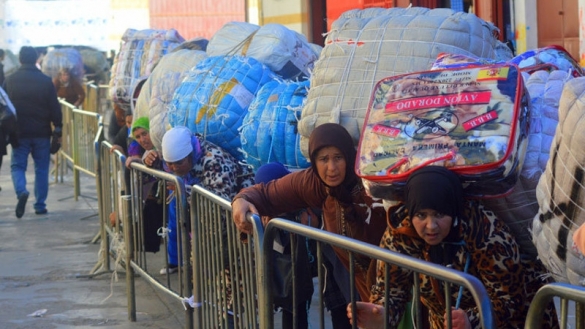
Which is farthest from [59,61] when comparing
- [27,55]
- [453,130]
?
[453,130]

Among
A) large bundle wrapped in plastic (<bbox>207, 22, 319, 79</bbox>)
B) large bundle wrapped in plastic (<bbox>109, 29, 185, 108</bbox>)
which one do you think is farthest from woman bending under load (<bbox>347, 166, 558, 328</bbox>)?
large bundle wrapped in plastic (<bbox>109, 29, 185, 108</bbox>)

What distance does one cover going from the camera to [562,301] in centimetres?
271

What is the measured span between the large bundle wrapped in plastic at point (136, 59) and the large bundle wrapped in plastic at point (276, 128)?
13.3 ft

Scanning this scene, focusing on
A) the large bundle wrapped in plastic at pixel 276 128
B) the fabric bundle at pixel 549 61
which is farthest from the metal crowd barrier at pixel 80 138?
the fabric bundle at pixel 549 61

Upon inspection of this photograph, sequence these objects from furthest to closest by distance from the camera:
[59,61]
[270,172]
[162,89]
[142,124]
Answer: [59,61]
[142,124]
[162,89]
[270,172]

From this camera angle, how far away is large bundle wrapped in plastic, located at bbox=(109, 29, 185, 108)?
33.7 ft

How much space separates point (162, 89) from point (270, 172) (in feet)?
8.77

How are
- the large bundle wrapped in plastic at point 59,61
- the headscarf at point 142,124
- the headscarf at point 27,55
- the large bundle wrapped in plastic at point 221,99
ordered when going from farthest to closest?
the large bundle wrapped in plastic at point 59,61
the headscarf at point 27,55
the headscarf at point 142,124
the large bundle wrapped in plastic at point 221,99

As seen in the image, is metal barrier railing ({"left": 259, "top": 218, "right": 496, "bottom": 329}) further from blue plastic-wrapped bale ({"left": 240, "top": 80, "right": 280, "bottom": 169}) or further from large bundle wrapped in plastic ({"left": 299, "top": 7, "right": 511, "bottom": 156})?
blue plastic-wrapped bale ({"left": 240, "top": 80, "right": 280, "bottom": 169})

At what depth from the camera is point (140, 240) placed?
7.00 metres

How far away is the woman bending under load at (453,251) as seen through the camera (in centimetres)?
370

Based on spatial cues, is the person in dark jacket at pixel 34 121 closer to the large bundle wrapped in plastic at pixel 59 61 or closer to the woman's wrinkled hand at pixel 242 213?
the large bundle wrapped in plastic at pixel 59 61

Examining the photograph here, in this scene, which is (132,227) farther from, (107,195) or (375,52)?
(375,52)

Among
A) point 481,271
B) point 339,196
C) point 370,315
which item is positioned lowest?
point 370,315
